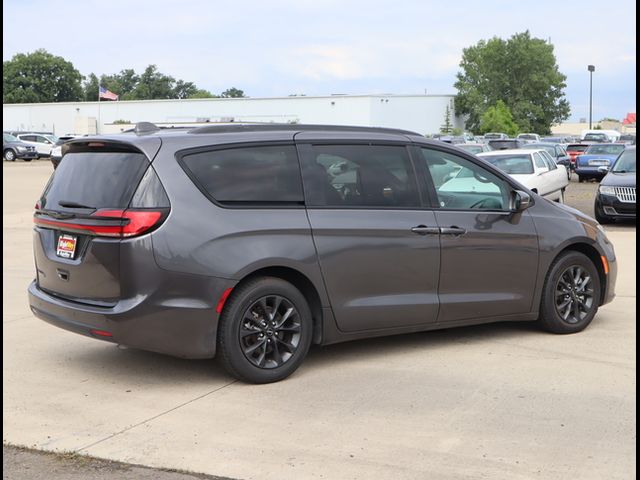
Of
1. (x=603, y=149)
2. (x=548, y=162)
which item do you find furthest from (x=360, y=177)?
(x=603, y=149)

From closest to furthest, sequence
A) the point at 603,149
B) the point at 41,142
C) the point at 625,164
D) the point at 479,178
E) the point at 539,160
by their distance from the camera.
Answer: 1. the point at 479,178
2. the point at 625,164
3. the point at 539,160
4. the point at 603,149
5. the point at 41,142

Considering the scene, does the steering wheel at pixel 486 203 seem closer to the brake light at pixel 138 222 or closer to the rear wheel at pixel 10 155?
the brake light at pixel 138 222

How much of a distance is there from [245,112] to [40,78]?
6262 centimetres

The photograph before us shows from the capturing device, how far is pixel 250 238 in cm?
598

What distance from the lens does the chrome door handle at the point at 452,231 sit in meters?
6.81

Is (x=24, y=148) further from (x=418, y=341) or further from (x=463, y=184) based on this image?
(x=463, y=184)

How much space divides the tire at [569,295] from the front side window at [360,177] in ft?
4.88

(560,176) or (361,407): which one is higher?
(560,176)

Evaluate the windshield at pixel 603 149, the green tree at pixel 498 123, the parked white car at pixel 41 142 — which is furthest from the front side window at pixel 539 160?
the green tree at pixel 498 123

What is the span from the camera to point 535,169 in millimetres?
21406

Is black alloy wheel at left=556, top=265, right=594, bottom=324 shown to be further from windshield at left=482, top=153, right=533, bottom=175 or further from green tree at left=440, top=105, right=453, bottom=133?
green tree at left=440, top=105, right=453, bottom=133

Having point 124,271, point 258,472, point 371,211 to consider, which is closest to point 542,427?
point 258,472

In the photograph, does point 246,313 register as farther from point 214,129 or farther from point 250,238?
point 214,129

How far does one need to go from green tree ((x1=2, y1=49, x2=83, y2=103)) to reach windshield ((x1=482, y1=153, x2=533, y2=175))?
12353 centimetres
